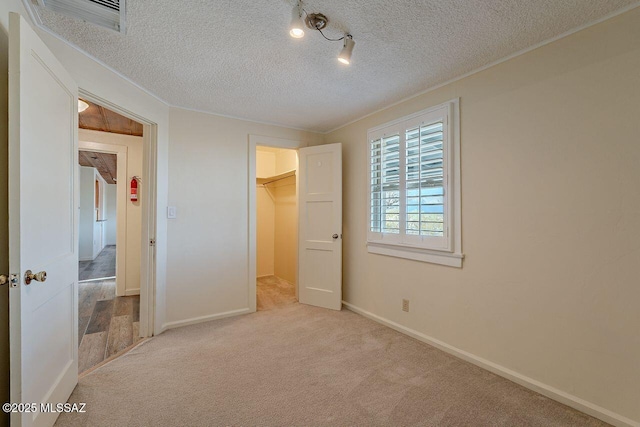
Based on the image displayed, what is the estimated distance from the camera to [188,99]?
2922 millimetres

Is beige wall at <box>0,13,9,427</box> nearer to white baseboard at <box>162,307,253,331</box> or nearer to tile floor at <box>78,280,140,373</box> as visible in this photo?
tile floor at <box>78,280,140,373</box>

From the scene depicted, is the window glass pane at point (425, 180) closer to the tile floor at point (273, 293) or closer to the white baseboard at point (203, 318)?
the tile floor at point (273, 293)

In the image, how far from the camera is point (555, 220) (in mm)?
1879

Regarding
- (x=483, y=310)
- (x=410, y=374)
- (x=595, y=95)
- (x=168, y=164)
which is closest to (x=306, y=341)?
(x=410, y=374)

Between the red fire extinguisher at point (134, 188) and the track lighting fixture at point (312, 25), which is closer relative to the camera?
the track lighting fixture at point (312, 25)

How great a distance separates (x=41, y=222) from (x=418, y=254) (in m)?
2.72

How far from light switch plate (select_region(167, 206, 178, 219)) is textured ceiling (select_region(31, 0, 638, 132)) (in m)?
1.13

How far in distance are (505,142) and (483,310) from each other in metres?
1.31

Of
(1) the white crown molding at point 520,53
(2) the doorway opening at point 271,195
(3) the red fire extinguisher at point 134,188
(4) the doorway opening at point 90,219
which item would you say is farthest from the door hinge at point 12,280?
(4) the doorway opening at point 90,219

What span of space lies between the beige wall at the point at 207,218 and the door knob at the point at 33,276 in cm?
164

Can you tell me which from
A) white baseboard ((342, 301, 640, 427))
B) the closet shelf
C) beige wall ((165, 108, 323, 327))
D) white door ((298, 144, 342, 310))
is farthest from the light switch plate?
white baseboard ((342, 301, 640, 427))

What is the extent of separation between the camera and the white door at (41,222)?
4.19 ft

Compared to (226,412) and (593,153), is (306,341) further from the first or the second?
(593,153)

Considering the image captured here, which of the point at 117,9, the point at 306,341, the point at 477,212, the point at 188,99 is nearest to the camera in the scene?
the point at 117,9
